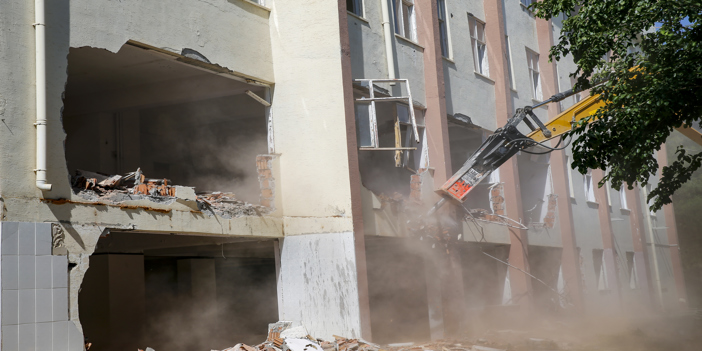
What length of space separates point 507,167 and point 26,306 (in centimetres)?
1412

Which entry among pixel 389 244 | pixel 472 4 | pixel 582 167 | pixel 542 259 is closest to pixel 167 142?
pixel 389 244

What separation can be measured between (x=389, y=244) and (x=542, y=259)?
29.6ft

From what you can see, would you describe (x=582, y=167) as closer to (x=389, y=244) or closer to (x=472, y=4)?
(x=389, y=244)

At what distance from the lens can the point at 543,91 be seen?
917 inches

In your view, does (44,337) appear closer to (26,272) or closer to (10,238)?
(26,272)

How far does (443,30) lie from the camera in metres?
17.8

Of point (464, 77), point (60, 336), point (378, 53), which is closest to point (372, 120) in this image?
point (378, 53)

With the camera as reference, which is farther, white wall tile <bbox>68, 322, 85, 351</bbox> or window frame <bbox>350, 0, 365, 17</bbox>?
window frame <bbox>350, 0, 365, 17</bbox>

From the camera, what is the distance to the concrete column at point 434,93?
15766 mm

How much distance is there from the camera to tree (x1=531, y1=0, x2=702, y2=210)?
9.48 m

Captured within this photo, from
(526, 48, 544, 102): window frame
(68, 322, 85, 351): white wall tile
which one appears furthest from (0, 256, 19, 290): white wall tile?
(526, 48, 544, 102): window frame

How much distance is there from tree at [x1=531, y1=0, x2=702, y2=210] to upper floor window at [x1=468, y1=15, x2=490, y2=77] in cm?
831

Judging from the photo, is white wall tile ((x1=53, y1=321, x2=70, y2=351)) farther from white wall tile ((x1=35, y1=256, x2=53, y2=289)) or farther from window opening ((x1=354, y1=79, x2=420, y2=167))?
window opening ((x1=354, y1=79, x2=420, y2=167))

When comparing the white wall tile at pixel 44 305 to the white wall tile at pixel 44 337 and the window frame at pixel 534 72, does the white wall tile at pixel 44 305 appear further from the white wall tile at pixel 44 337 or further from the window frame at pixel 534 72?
the window frame at pixel 534 72
